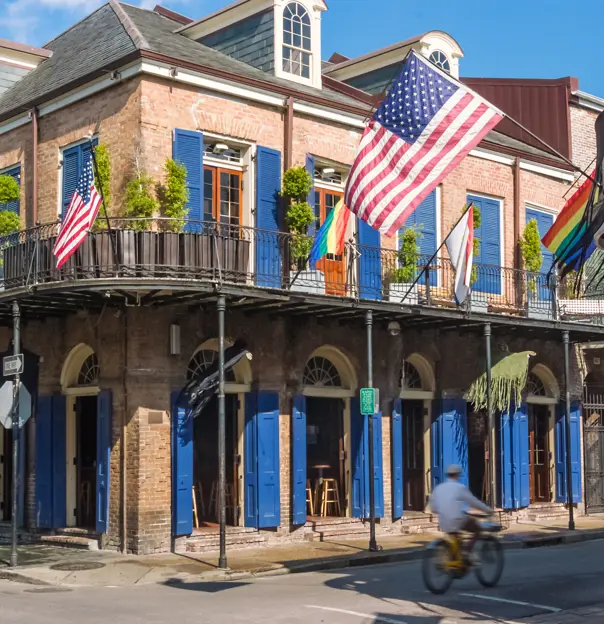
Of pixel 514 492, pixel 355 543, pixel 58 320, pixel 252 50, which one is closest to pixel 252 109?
pixel 252 50

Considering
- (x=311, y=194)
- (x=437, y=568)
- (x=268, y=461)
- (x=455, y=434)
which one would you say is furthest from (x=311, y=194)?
(x=437, y=568)

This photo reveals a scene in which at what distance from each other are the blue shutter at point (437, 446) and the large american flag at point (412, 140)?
319 inches

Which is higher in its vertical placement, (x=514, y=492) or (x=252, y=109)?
(x=252, y=109)

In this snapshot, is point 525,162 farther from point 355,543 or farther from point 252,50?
point 355,543

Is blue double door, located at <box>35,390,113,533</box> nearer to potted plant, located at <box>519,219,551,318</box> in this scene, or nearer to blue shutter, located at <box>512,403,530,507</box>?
blue shutter, located at <box>512,403,530,507</box>

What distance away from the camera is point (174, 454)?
1702 cm

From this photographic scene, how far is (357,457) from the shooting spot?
19781 mm

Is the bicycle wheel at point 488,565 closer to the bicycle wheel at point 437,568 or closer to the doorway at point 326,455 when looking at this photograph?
the bicycle wheel at point 437,568

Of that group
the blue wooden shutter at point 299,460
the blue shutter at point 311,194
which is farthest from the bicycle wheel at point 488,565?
the blue shutter at point 311,194

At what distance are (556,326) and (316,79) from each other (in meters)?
6.91

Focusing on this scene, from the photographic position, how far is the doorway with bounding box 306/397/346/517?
19844mm

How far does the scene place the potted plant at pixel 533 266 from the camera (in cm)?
2269

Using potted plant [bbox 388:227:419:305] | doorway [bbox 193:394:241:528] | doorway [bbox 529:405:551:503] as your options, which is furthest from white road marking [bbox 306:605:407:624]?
doorway [bbox 529:405:551:503]

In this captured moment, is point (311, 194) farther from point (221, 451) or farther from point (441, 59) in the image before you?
point (221, 451)
